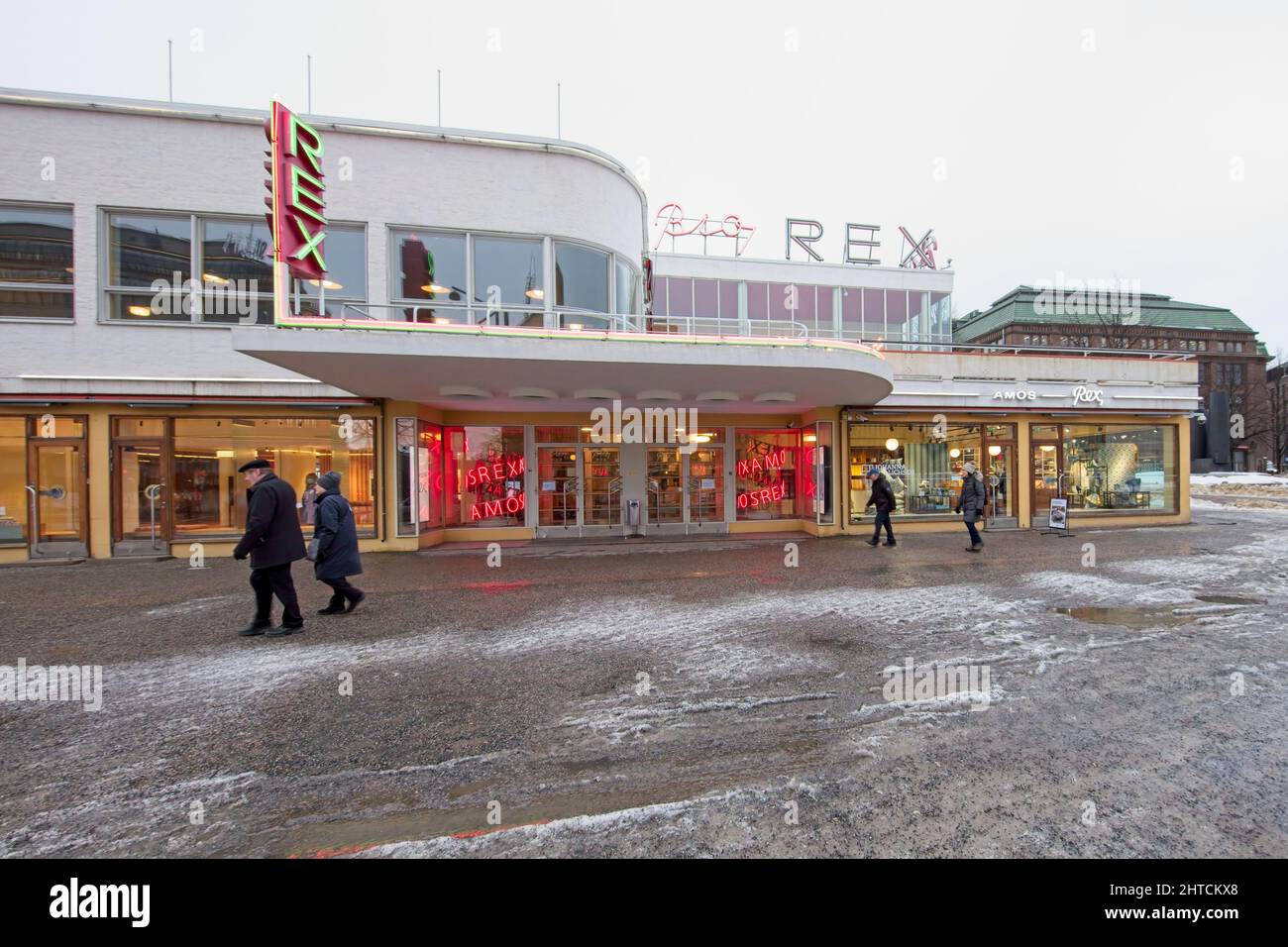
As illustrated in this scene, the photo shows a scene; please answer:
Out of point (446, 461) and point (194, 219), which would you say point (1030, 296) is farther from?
point (194, 219)

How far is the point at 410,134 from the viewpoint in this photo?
12.4 m

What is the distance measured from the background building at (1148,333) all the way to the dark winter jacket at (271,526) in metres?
39.2

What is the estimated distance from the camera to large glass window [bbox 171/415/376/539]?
11828 millimetres

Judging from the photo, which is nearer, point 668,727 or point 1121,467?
point 668,727

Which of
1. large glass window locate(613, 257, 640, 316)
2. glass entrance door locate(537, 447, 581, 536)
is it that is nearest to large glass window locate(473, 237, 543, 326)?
large glass window locate(613, 257, 640, 316)

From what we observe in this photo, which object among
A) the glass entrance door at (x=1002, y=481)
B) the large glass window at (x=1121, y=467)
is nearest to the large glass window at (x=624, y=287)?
the glass entrance door at (x=1002, y=481)

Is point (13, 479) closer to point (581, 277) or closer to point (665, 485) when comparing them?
point (581, 277)

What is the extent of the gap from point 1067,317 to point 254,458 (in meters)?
68.5

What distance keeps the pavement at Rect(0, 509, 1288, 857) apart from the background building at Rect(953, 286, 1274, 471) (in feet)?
115

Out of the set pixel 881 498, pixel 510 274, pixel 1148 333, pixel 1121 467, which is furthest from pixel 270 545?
pixel 1148 333

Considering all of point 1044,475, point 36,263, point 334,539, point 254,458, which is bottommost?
point 334,539

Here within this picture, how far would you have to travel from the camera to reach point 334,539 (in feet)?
20.9

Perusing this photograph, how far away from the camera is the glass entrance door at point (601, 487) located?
47.4 feet
